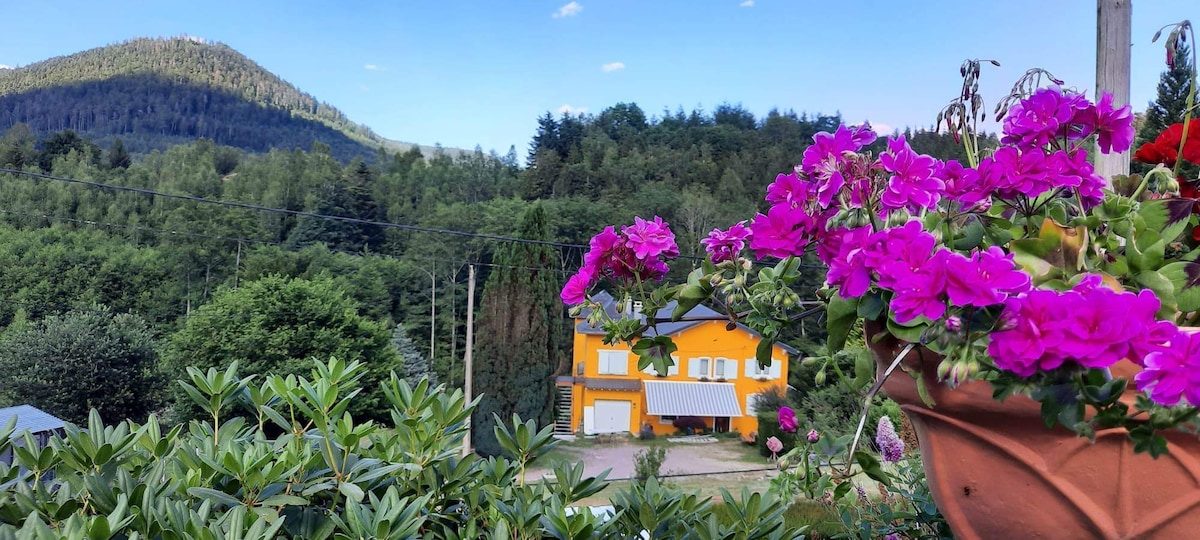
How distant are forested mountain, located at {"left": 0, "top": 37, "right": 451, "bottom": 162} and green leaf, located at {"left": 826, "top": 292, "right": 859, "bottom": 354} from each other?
3542 centimetres

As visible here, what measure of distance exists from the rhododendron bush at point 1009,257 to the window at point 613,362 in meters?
16.1

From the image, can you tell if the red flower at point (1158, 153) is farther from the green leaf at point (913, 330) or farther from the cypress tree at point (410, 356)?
the cypress tree at point (410, 356)

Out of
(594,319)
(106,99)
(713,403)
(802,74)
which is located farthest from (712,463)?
(106,99)

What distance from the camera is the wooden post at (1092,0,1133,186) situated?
0.89 meters

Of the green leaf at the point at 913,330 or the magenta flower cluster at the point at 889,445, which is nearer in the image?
the green leaf at the point at 913,330

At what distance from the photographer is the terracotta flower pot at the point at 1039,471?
0.43 meters

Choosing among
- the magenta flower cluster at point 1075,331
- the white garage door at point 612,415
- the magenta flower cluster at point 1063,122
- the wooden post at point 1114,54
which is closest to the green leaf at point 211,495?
the magenta flower cluster at point 1075,331

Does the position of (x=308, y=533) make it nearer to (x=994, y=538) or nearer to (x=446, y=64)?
(x=994, y=538)

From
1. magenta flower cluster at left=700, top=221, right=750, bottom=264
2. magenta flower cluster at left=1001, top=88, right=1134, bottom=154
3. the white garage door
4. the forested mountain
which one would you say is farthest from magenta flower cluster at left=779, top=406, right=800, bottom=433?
the forested mountain

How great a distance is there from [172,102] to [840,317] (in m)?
43.0

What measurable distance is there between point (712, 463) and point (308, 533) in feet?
50.4

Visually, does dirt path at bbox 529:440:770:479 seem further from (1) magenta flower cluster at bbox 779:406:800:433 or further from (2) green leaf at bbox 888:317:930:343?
(2) green leaf at bbox 888:317:930:343

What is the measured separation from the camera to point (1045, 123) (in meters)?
0.54

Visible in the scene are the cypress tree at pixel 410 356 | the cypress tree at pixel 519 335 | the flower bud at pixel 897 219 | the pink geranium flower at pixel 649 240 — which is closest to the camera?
the flower bud at pixel 897 219
